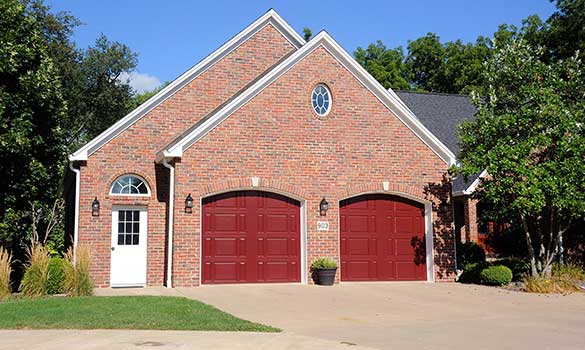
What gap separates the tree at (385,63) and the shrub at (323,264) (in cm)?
3180

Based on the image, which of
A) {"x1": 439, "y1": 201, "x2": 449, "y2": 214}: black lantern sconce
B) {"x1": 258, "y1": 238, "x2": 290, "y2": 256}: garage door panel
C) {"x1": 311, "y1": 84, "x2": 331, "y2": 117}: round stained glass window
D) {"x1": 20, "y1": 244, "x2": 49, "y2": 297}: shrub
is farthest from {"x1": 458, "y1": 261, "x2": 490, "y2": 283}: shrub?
{"x1": 20, "y1": 244, "x2": 49, "y2": 297}: shrub

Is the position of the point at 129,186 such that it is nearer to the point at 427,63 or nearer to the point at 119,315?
the point at 119,315

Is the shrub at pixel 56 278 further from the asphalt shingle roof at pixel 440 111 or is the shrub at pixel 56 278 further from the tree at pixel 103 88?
the tree at pixel 103 88

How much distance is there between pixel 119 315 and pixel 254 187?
681cm

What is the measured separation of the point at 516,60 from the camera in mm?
17625

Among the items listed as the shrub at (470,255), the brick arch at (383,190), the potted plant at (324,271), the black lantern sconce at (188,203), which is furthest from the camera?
the shrub at (470,255)

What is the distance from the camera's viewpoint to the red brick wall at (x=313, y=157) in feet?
54.5

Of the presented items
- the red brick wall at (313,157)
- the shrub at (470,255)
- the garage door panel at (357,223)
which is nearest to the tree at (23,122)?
the red brick wall at (313,157)

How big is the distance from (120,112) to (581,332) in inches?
1240

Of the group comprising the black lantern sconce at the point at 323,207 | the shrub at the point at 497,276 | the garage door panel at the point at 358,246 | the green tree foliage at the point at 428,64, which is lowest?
the shrub at the point at 497,276

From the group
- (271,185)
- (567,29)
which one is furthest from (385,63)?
(271,185)

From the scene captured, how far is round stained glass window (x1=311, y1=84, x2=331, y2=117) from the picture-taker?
59.8 feet

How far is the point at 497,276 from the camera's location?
17344 millimetres

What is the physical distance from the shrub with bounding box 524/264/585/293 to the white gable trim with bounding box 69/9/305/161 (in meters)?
10.8
